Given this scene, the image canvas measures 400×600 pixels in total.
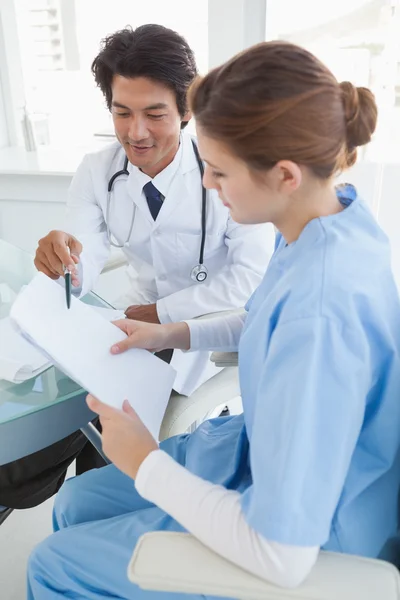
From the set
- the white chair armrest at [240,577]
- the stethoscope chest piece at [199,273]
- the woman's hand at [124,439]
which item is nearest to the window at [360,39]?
the stethoscope chest piece at [199,273]

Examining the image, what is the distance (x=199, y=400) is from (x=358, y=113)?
75 cm

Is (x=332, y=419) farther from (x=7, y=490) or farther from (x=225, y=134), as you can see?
(x=7, y=490)

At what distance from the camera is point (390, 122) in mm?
2162

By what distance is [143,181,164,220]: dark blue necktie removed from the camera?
151 centimetres

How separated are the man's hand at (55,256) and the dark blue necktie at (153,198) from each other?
0.27 meters

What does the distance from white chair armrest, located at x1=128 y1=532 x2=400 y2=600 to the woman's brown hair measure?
49 centimetres

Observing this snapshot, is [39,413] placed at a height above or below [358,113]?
below

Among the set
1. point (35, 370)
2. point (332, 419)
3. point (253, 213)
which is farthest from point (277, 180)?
A: point (35, 370)

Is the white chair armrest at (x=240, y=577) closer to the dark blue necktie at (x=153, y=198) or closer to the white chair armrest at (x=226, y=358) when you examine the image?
the white chair armrest at (x=226, y=358)

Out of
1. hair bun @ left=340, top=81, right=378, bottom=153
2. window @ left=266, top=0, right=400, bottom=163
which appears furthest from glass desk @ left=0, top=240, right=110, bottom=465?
window @ left=266, top=0, right=400, bottom=163

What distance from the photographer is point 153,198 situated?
1513 mm

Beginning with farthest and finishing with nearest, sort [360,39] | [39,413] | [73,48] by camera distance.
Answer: [73,48] → [360,39] → [39,413]

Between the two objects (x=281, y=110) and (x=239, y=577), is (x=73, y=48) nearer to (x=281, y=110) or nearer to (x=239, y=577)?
(x=281, y=110)

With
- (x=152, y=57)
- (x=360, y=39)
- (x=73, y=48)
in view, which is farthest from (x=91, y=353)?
(x=73, y=48)
